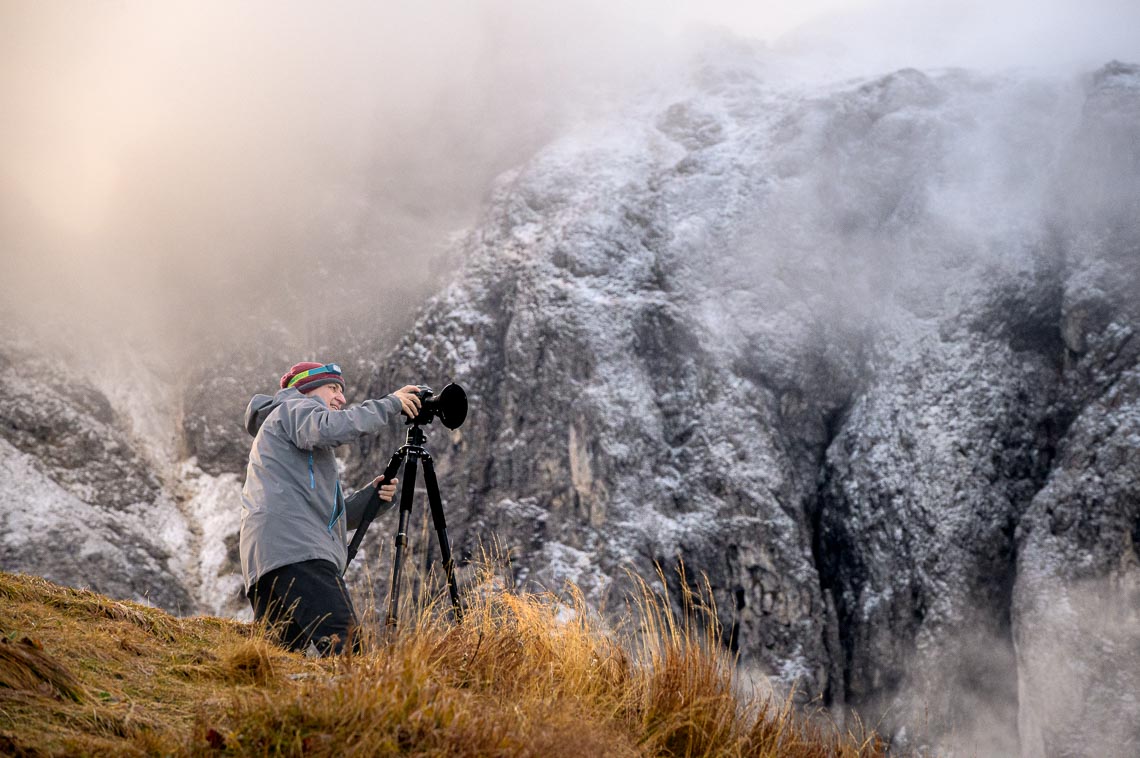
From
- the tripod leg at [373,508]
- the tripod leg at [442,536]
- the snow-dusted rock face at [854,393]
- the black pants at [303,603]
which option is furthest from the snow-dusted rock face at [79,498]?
the tripod leg at [442,536]

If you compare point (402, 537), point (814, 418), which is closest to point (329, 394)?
point (402, 537)

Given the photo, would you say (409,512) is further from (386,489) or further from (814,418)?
(814,418)

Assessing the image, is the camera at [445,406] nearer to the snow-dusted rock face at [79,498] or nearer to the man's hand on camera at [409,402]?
the man's hand on camera at [409,402]

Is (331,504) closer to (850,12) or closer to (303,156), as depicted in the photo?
(303,156)

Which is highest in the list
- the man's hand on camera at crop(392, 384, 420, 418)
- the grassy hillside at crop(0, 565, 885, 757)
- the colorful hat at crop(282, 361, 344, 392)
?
the colorful hat at crop(282, 361, 344, 392)

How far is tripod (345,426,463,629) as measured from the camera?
415cm

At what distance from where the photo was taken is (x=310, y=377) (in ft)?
15.6

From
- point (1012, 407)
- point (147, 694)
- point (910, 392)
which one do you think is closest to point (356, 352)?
point (910, 392)

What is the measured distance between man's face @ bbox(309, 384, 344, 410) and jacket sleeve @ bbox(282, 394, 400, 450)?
0.98ft

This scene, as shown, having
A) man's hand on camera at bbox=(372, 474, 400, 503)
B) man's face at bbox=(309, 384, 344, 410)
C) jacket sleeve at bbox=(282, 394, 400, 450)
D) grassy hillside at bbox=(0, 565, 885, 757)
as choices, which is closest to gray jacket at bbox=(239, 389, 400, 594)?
jacket sleeve at bbox=(282, 394, 400, 450)

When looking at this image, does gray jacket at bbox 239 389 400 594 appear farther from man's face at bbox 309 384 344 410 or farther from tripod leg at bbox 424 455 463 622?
tripod leg at bbox 424 455 463 622

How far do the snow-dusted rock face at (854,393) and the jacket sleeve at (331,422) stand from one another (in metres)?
12.5

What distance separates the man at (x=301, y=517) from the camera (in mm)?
4055

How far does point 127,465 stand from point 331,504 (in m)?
20.8
